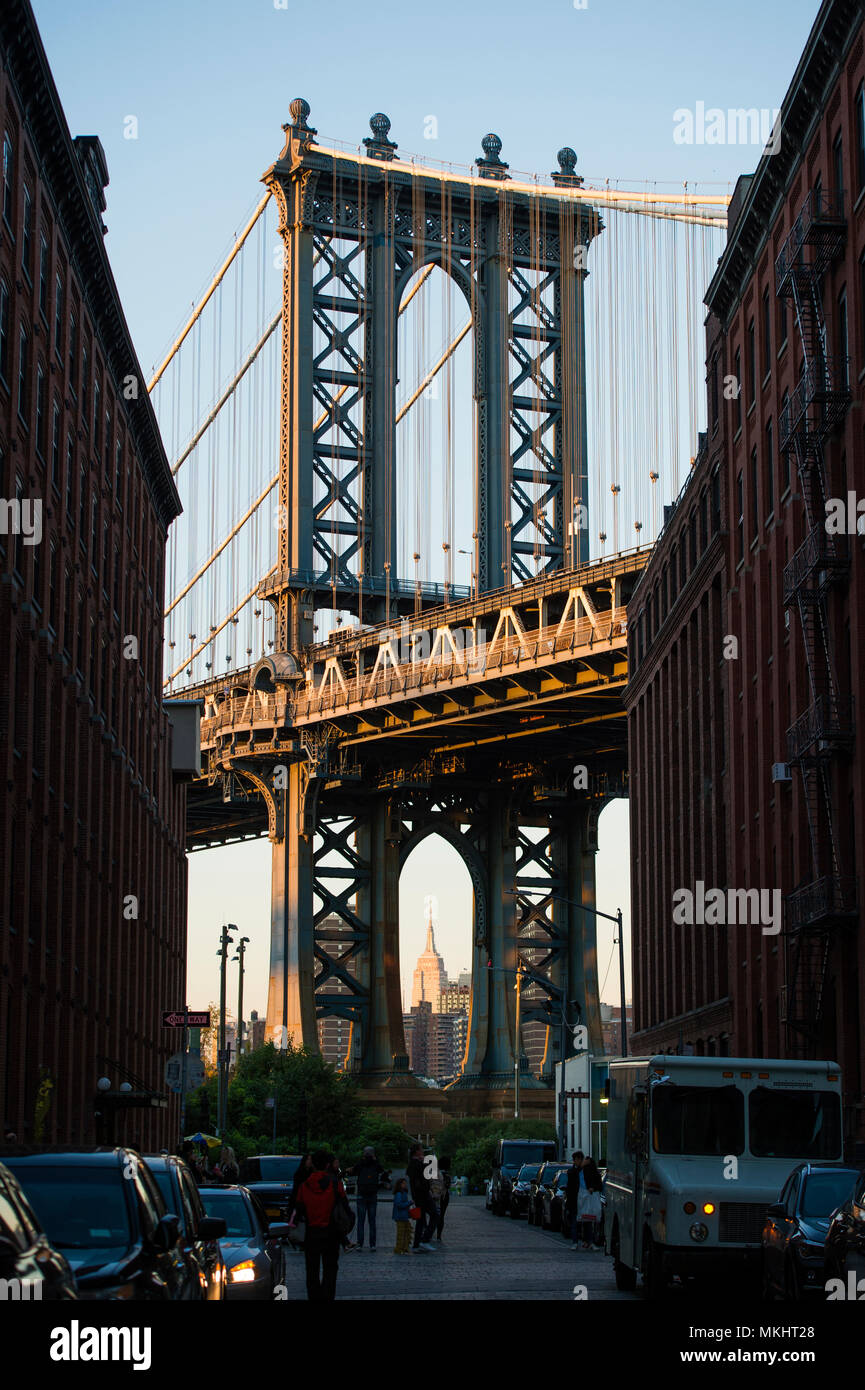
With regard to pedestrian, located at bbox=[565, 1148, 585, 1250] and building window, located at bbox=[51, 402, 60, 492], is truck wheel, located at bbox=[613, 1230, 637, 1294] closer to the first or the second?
pedestrian, located at bbox=[565, 1148, 585, 1250]

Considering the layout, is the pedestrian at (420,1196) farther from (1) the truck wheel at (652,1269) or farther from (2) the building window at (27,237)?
(2) the building window at (27,237)

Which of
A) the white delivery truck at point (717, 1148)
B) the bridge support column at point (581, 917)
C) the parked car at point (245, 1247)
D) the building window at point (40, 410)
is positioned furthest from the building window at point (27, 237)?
the bridge support column at point (581, 917)

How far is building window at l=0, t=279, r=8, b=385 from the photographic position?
39.0 meters

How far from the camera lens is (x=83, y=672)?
49.9 meters

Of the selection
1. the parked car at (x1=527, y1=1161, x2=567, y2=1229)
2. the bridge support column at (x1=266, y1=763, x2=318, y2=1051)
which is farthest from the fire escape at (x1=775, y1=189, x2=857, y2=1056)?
the bridge support column at (x1=266, y1=763, x2=318, y2=1051)

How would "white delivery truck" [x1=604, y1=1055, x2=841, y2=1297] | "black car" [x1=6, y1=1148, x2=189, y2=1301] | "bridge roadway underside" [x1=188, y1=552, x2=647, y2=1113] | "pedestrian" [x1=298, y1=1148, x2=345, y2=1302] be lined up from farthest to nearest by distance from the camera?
"bridge roadway underside" [x1=188, y1=552, x2=647, y2=1113]
"white delivery truck" [x1=604, y1=1055, x2=841, y2=1297]
"pedestrian" [x1=298, y1=1148, x2=345, y2=1302]
"black car" [x1=6, y1=1148, x2=189, y2=1301]

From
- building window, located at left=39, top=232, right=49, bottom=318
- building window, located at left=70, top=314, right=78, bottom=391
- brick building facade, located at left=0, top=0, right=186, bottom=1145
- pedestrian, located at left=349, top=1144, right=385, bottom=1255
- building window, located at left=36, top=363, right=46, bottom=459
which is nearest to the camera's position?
pedestrian, located at left=349, top=1144, right=385, bottom=1255

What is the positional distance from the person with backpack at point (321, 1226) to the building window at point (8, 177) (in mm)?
24830

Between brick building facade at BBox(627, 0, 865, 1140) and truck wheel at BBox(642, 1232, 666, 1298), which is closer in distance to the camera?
truck wheel at BBox(642, 1232, 666, 1298)

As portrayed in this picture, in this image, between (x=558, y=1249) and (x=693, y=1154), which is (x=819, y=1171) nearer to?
(x=693, y=1154)

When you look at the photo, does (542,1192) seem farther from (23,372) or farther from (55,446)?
(23,372)

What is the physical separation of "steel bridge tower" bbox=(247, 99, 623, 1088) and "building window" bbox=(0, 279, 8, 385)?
A: 155 ft

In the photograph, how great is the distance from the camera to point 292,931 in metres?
92.6
